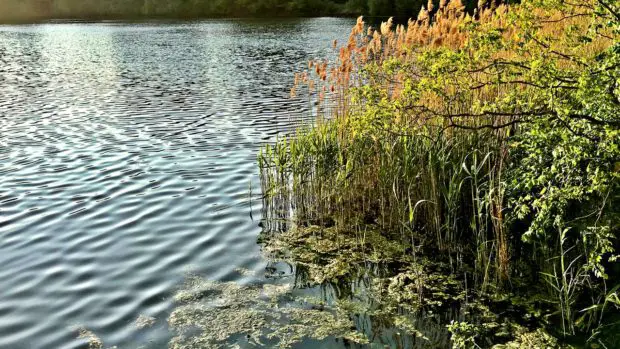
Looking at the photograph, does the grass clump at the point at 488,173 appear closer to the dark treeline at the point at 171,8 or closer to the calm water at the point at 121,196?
the calm water at the point at 121,196

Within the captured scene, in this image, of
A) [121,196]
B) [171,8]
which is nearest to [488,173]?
[121,196]

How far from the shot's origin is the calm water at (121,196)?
659 cm

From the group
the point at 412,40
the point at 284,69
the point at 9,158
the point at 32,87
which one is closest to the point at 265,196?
the point at 412,40

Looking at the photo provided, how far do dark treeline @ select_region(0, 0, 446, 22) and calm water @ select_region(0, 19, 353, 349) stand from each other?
6897 centimetres

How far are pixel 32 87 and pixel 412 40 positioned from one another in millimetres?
19472

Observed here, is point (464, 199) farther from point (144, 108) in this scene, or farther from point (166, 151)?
point (144, 108)

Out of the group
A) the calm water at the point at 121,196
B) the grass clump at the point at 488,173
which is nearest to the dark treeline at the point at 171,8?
the calm water at the point at 121,196

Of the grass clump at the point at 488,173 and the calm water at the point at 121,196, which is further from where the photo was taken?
the calm water at the point at 121,196

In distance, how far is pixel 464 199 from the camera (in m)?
7.61

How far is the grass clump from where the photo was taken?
5.35 m

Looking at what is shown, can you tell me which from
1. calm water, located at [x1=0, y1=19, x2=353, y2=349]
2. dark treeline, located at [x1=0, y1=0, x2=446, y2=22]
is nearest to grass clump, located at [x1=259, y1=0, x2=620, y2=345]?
calm water, located at [x1=0, y1=19, x2=353, y2=349]

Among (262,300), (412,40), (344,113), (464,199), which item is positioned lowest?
(262,300)

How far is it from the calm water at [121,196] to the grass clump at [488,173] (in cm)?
135

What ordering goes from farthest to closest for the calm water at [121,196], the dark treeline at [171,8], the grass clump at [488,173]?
the dark treeline at [171,8]
the calm water at [121,196]
the grass clump at [488,173]
